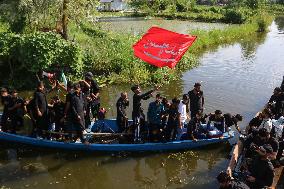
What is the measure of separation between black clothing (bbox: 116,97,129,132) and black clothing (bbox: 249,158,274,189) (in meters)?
4.83

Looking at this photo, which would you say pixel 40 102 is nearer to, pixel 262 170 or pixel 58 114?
pixel 58 114

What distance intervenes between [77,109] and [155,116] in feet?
7.57

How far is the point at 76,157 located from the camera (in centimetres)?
1145

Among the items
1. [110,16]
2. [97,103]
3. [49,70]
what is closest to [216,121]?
[97,103]

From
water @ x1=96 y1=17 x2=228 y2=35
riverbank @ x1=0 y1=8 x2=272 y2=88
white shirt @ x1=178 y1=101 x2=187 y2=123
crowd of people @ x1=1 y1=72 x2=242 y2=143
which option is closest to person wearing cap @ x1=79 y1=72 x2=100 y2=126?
crowd of people @ x1=1 y1=72 x2=242 y2=143

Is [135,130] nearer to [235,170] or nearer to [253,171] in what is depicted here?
[235,170]

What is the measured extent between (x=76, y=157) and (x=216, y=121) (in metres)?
4.46

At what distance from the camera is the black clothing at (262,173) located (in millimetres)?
7539

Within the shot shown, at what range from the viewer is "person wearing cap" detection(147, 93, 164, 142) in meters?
11.4

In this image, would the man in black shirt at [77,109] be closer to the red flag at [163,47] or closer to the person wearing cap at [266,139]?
the red flag at [163,47]

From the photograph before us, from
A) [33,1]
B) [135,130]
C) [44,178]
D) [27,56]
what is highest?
[33,1]

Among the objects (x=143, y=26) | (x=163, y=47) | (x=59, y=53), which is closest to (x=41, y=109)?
(x=163, y=47)

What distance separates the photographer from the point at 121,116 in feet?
38.5

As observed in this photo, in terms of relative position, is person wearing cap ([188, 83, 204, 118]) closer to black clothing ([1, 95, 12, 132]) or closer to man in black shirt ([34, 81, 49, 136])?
man in black shirt ([34, 81, 49, 136])
